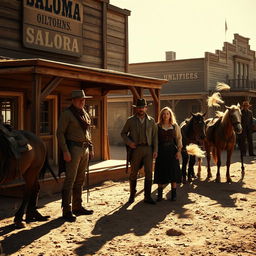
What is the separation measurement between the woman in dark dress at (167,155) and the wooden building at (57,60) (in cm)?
235

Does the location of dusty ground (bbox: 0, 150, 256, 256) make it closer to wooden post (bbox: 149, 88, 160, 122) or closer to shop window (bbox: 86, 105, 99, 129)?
wooden post (bbox: 149, 88, 160, 122)

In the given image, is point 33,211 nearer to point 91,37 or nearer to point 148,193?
point 148,193

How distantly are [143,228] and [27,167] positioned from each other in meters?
2.08

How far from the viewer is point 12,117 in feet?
33.0

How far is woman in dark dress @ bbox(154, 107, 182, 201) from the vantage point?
7.96 m

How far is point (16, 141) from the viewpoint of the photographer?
5945 mm

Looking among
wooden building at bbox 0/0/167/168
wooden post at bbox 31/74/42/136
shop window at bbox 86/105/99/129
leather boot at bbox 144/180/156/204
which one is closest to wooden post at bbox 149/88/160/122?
wooden building at bbox 0/0/167/168

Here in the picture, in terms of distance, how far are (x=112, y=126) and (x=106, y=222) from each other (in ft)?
64.8

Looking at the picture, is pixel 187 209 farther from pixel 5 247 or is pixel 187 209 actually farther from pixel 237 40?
pixel 237 40

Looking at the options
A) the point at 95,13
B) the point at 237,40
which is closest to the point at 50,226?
the point at 95,13

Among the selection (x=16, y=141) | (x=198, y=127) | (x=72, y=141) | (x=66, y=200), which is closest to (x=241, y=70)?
(x=198, y=127)

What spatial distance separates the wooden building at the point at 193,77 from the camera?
84.0ft

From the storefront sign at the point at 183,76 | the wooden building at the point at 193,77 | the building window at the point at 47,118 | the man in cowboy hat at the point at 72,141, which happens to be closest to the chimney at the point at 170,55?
the wooden building at the point at 193,77

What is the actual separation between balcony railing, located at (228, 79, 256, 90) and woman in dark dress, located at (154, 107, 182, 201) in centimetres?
2039
